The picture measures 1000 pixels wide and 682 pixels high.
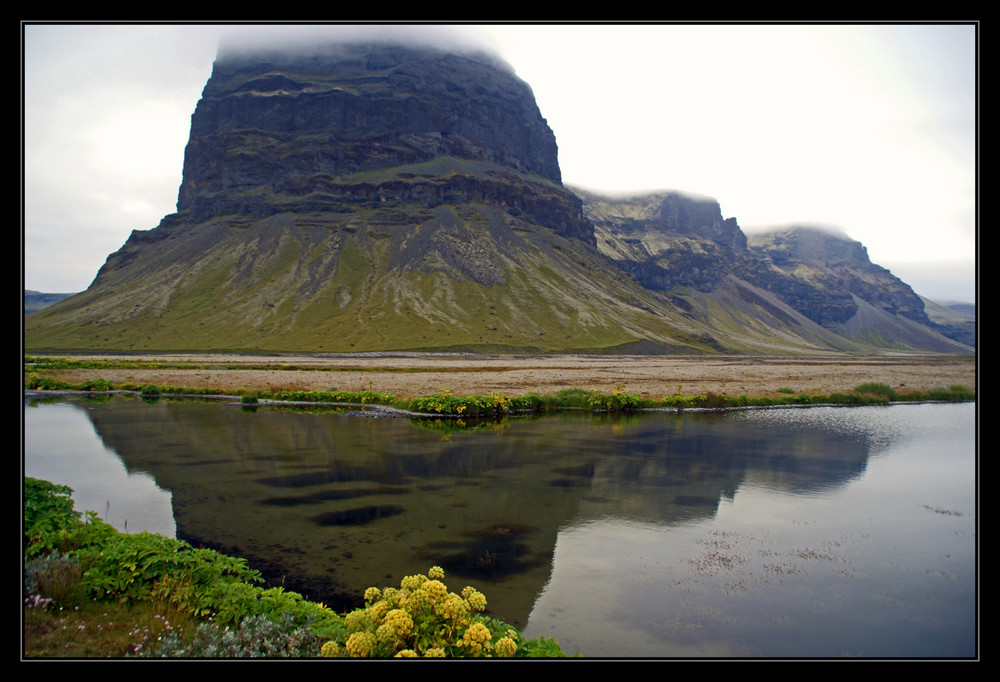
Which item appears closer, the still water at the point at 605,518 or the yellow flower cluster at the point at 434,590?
the yellow flower cluster at the point at 434,590

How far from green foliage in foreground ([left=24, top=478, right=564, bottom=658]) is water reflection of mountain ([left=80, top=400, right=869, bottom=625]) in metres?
3.79

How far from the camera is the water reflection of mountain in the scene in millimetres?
16531

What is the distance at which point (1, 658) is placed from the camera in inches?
231

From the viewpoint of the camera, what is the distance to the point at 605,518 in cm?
2094

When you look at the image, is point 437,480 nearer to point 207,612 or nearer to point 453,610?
point 207,612

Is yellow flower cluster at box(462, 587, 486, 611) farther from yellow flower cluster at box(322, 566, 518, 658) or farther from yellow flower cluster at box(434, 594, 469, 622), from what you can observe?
yellow flower cluster at box(434, 594, 469, 622)

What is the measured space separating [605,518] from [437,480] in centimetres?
911

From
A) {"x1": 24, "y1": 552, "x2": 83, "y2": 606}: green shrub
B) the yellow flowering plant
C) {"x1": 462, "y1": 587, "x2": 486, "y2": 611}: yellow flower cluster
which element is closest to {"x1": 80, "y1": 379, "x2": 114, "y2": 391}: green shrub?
{"x1": 24, "y1": 552, "x2": 83, "y2": 606}: green shrub

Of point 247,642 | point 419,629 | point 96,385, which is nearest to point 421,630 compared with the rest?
point 419,629

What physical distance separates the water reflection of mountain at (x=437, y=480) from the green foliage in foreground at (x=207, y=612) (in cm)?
379

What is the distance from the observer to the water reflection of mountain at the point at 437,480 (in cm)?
1653

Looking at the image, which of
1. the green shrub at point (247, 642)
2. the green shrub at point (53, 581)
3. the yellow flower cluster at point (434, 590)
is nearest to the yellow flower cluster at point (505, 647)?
the yellow flower cluster at point (434, 590)

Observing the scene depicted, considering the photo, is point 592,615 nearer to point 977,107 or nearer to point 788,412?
point 977,107

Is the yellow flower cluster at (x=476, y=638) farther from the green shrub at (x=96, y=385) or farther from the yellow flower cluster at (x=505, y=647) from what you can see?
the green shrub at (x=96, y=385)
